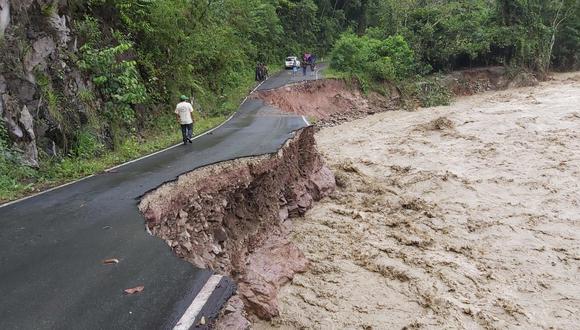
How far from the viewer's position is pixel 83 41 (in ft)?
45.7

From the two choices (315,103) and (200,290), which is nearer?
(200,290)

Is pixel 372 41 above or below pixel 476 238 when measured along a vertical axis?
above

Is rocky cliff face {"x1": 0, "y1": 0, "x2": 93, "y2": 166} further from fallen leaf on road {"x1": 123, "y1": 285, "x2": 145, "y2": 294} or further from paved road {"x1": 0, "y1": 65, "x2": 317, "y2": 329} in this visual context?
fallen leaf on road {"x1": 123, "y1": 285, "x2": 145, "y2": 294}

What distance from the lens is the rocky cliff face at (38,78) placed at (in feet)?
34.0

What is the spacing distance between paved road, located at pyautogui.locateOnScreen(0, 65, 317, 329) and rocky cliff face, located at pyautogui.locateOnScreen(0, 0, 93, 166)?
2000mm

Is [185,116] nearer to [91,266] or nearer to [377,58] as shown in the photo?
[91,266]

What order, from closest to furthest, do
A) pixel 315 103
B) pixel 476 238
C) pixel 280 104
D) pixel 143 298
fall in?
1. pixel 143 298
2. pixel 476 238
3. pixel 280 104
4. pixel 315 103

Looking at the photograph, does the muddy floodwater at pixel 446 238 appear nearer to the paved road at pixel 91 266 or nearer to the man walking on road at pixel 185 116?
the paved road at pixel 91 266

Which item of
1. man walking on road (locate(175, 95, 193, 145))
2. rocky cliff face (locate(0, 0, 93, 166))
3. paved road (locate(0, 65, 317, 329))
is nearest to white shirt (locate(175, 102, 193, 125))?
man walking on road (locate(175, 95, 193, 145))

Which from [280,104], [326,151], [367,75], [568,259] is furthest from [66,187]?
[367,75]

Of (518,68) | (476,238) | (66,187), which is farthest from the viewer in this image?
(518,68)

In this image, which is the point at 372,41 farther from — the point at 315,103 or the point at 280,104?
the point at 280,104

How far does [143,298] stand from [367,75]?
33199 mm

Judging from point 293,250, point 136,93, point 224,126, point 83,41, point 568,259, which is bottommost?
point 568,259
